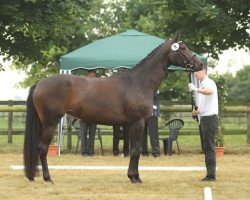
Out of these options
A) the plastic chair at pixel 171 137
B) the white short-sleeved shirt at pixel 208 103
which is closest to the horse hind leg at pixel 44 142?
the white short-sleeved shirt at pixel 208 103

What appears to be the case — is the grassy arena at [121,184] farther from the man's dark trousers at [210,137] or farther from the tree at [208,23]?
the tree at [208,23]

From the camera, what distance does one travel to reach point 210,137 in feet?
33.9

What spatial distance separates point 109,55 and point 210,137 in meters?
6.17

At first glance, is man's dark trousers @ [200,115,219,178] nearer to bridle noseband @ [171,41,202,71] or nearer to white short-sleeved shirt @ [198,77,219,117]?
white short-sleeved shirt @ [198,77,219,117]

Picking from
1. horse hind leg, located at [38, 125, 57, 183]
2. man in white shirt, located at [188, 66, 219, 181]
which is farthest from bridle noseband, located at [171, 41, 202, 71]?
horse hind leg, located at [38, 125, 57, 183]

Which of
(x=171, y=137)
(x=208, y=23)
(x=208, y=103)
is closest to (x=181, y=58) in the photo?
(x=208, y=103)

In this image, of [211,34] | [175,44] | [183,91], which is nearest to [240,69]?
[183,91]

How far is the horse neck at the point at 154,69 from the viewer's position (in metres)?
10.4

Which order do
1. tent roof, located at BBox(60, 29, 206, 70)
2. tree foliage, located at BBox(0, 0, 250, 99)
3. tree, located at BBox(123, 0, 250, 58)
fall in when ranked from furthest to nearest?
1. tree, located at BBox(123, 0, 250, 58)
2. tree foliage, located at BBox(0, 0, 250, 99)
3. tent roof, located at BBox(60, 29, 206, 70)

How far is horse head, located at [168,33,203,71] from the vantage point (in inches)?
409

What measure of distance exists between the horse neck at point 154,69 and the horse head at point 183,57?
0.15 m

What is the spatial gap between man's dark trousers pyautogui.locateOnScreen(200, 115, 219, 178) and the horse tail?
2666 millimetres

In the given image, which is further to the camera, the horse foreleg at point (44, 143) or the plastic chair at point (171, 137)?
the plastic chair at point (171, 137)

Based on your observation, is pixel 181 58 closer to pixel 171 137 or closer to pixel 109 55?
pixel 109 55
